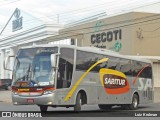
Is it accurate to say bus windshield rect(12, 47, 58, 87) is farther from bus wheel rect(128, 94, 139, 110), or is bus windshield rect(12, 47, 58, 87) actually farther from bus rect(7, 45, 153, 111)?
bus wheel rect(128, 94, 139, 110)

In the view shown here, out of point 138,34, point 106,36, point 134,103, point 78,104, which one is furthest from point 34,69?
point 106,36

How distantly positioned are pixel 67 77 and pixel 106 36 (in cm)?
3066

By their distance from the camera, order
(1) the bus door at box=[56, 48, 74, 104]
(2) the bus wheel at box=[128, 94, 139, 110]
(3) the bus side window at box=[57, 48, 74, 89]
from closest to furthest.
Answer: (1) the bus door at box=[56, 48, 74, 104]
(3) the bus side window at box=[57, 48, 74, 89]
(2) the bus wheel at box=[128, 94, 139, 110]

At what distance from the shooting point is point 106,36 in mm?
49844

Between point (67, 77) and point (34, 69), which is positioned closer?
point (34, 69)

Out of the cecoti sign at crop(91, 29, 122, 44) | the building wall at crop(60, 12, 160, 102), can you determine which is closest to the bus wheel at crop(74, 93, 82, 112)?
the building wall at crop(60, 12, 160, 102)

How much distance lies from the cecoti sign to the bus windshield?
2865cm

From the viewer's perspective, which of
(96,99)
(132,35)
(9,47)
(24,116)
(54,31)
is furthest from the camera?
(9,47)

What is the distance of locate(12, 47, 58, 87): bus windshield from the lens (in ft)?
61.9

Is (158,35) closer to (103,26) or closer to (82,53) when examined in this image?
(103,26)

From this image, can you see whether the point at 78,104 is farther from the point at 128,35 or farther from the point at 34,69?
the point at 128,35

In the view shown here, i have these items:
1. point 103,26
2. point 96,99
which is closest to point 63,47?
point 96,99

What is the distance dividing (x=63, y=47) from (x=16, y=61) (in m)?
2.45

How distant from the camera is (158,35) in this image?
46.2m
